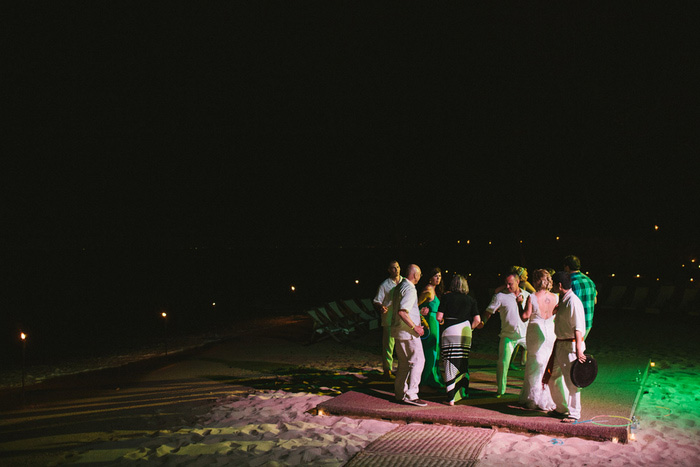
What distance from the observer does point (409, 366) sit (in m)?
7.57

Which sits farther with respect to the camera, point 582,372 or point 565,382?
point 565,382

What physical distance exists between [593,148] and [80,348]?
26875mm

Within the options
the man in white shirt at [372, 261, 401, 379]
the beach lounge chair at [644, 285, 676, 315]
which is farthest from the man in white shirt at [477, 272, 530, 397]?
the beach lounge chair at [644, 285, 676, 315]

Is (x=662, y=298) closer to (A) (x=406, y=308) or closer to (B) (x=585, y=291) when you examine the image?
(B) (x=585, y=291)

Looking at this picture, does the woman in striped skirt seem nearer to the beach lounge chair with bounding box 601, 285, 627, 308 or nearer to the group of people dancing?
the group of people dancing

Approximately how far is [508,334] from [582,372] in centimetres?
165

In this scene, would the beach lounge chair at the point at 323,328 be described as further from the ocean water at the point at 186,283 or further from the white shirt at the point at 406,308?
the white shirt at the point at 406,308

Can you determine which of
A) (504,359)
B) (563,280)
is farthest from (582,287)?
(504,359)

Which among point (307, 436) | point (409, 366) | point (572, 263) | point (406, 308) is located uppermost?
point (572, 263)

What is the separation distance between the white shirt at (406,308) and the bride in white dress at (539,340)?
1.43 meters

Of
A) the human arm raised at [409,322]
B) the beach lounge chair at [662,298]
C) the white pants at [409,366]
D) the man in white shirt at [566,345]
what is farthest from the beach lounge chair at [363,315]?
the beach lounge chair at [662,298]

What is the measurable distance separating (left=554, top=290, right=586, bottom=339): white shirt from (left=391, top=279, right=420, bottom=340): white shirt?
178 cm

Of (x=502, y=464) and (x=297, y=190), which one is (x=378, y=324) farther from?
(x=297, y=190)

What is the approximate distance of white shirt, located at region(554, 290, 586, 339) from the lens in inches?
257
